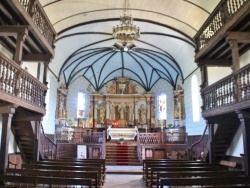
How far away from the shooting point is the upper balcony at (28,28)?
707 centimetres

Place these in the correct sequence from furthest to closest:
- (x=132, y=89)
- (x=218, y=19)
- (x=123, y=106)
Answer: (x=132, y=89) < (x=123, y=106) < (x=218, y=19)

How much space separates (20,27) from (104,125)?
1553 cm

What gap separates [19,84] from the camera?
7.26 meters

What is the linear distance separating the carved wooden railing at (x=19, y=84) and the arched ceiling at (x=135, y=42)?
404cm

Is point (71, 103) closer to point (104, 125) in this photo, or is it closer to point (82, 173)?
point (104, 125)

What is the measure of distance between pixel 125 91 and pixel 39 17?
15205 millimetres

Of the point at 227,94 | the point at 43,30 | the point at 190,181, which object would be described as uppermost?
the point at 43,30

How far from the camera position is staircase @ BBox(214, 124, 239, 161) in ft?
32.4

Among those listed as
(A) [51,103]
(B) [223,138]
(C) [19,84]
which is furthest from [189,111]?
(C) [19,84]

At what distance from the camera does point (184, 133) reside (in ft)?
56.2

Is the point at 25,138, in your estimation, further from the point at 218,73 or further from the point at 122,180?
the point at 218,73

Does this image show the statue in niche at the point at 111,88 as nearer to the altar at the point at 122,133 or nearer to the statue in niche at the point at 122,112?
the statue in niche at the point at 122,112

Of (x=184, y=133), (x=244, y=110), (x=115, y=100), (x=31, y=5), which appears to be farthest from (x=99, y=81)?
(x=244, y=110)

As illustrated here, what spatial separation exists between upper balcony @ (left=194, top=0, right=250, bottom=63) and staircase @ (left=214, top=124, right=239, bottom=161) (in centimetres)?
264
